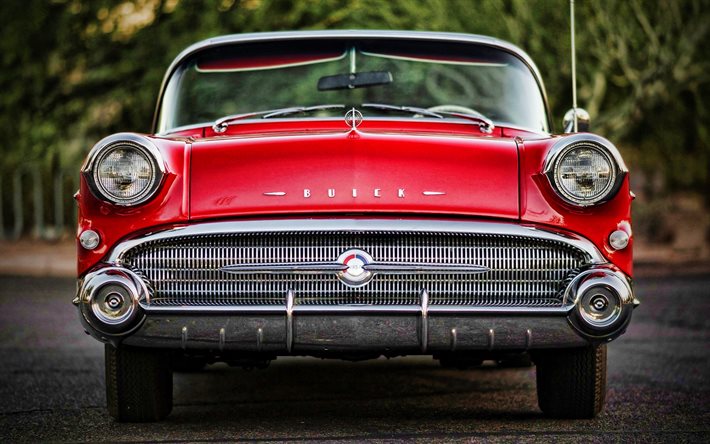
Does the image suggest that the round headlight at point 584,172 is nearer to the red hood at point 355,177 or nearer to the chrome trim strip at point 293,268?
the red hood at point 355,177

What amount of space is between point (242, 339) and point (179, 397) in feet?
5.32

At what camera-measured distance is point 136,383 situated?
491 centimetres

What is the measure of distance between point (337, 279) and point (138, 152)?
0.87 meters

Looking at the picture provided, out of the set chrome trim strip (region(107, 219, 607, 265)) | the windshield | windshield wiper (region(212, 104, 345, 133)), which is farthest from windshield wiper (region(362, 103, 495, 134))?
chrome trim strip (region(107, 219, 607, 265))

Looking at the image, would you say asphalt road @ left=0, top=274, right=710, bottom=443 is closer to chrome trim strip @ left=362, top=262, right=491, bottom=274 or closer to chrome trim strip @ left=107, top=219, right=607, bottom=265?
chrome trim strip @ left=362, top=262, right=491, bottom=274

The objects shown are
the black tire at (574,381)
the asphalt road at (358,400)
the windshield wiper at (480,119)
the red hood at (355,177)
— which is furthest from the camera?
the windshield wiper at (480,119)

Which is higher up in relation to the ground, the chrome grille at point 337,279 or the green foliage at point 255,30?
the green foliage at point 255,30

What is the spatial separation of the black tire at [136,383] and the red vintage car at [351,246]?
0.01 m

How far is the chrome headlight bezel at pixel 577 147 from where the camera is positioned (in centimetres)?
465

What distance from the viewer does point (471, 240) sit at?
455cm

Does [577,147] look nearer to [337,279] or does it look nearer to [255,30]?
[337,279]

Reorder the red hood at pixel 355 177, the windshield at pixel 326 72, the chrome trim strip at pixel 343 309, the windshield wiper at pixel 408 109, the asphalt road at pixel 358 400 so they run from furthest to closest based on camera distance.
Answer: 1. the windshield at pixel 326 72
2. the windshield wiper at pixel 408 109
3. the asphalt road at pixel 358 400
4. the red hood at pixel 355 177
5. the chrome trim strip at pixel 343 309

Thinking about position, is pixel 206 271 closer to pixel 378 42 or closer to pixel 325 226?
pixel 325 226

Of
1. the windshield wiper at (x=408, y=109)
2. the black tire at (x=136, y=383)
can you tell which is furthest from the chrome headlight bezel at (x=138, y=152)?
the windshield wiper at (x=408, y=109)
